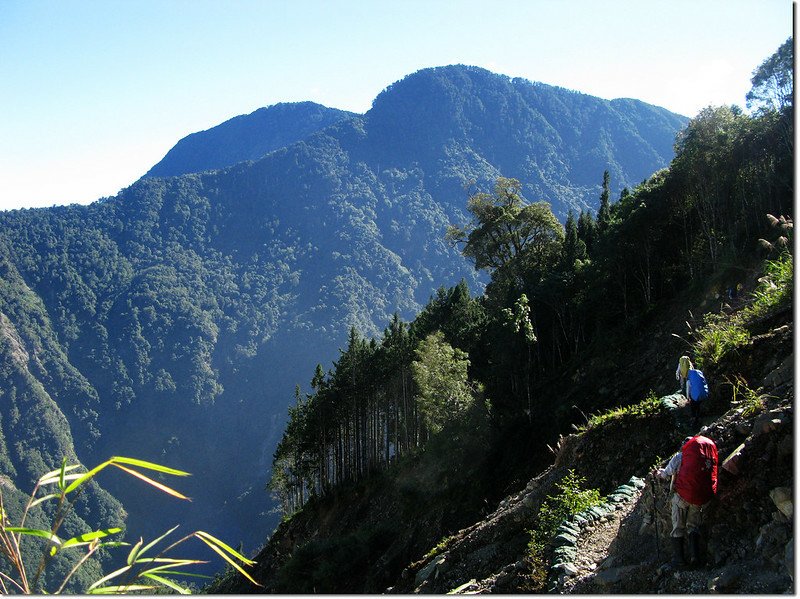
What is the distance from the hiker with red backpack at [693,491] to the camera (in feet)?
12.6

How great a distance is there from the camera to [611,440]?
7.34 m

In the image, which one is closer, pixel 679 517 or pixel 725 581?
pixel 725 581

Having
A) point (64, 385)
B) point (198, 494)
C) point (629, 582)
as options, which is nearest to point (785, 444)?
point (629, 582)

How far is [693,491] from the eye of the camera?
12.6 feet

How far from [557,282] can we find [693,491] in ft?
69.7

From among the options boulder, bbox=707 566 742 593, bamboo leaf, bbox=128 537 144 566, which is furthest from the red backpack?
bamboo leaf, bbox=128 537 144 566

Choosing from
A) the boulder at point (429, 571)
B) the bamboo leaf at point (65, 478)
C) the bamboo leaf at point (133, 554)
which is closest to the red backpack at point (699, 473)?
the bamboo leaf at point (133, 554)

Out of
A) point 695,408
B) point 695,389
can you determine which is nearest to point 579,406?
point 695,408

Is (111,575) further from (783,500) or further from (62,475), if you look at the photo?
(783,500)

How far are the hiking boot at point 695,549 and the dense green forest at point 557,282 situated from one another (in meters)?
11.7

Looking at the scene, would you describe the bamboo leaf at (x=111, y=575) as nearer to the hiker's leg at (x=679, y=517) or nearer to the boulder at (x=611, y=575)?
the hiker's leg at (x=679, y=517)

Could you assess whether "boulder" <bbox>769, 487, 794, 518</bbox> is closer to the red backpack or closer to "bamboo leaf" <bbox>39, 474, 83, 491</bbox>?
the red backpack

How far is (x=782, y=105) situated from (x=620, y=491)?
21.3 metres

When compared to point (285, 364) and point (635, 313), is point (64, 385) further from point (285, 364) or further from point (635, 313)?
point (635, 313)
